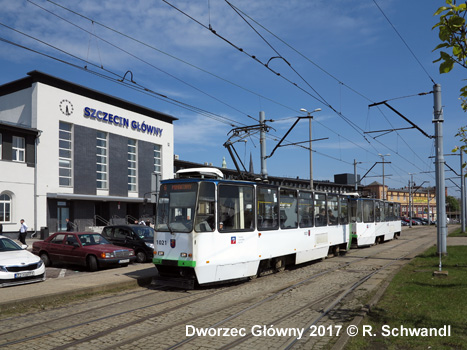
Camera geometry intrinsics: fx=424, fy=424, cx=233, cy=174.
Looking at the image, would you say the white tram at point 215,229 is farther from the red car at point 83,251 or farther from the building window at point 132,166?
the building window at point 132,166

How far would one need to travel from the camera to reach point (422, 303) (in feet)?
27.5

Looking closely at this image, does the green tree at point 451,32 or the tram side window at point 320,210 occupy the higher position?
the green tree at point 451,32

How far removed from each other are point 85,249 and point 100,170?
76.7ft

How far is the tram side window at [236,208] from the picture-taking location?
36.9ft

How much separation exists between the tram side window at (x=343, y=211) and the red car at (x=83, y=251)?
377 inches

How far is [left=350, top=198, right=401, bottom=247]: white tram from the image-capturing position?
23812 millimetres

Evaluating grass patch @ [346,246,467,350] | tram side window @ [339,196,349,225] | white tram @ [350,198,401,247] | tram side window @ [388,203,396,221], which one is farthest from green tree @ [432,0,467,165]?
tram side window @ [388,203,396,221]

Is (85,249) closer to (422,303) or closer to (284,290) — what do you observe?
(284,290)

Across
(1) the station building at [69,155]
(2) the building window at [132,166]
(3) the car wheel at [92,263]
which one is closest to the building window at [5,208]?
(1) the station building at [69,155]

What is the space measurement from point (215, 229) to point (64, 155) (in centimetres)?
2649

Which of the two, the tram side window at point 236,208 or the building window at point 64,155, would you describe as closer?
the tram side window at point 236,208

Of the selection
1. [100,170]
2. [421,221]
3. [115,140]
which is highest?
[115,140]

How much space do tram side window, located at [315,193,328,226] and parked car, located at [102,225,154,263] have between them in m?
6.86

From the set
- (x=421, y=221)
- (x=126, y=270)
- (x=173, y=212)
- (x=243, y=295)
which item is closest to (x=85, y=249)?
(x=126, y=270)
